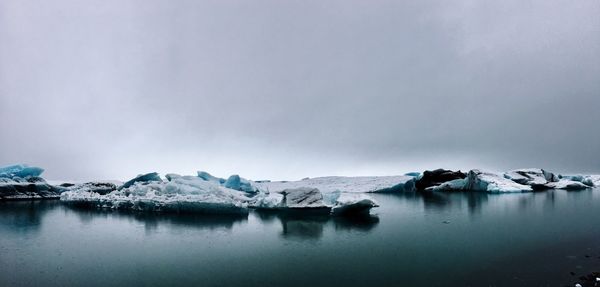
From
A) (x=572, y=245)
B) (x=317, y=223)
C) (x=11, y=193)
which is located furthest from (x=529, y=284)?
(x=11, y=193)

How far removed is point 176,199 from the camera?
15.4 m

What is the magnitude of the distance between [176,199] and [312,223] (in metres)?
5.98

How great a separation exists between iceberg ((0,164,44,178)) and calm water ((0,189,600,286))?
15031 mm

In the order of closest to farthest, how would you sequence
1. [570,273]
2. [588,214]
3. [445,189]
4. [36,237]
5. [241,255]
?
[570,273], [241,255], [36,237], [588,214], [445,189]

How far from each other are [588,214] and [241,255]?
1494cm

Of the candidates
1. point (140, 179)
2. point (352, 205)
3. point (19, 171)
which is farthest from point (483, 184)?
point (19, 171)

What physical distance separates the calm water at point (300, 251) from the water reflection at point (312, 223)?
6cm

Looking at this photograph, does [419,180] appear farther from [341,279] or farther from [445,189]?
[341,279]

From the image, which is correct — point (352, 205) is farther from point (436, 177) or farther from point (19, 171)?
point (19, 171)

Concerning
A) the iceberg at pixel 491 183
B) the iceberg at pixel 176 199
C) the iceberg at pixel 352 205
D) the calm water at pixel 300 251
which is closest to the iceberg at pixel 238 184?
the iceberg at pixel 176 199

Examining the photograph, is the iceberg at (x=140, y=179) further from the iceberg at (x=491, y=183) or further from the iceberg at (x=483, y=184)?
the iceberg at (x=483, y=184)

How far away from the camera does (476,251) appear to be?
27.9ft

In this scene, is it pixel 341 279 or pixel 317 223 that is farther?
pixel 317 223

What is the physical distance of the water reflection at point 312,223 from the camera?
11.5m
